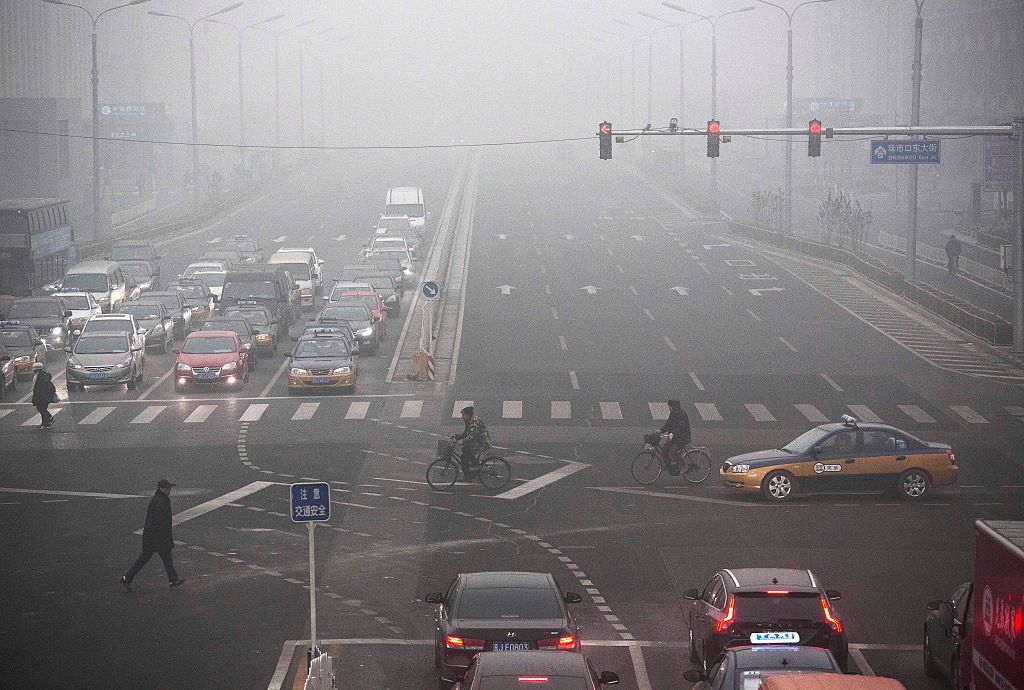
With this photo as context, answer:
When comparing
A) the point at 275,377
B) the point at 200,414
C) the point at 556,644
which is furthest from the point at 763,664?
the point at 275,377

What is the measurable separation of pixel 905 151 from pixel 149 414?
2177 cm

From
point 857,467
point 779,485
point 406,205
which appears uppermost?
point 406,205

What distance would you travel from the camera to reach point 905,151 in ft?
138

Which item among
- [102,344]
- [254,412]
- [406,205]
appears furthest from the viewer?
[406,205]

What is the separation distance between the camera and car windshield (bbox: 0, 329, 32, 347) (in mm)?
40812

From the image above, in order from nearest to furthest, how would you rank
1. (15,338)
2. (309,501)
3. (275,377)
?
(309,501) < (15,338) < (275,377)

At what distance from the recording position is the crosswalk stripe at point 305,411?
116 feet

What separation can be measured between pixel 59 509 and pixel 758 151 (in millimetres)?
142872

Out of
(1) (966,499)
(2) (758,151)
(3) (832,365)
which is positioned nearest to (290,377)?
(3) (832,365)

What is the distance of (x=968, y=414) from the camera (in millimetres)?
35531

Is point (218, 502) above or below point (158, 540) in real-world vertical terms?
below

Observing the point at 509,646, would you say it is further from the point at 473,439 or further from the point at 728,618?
the point at 473,439

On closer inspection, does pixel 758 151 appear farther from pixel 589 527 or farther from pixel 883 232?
pixel 589 527

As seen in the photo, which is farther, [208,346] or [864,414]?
[208,346]
